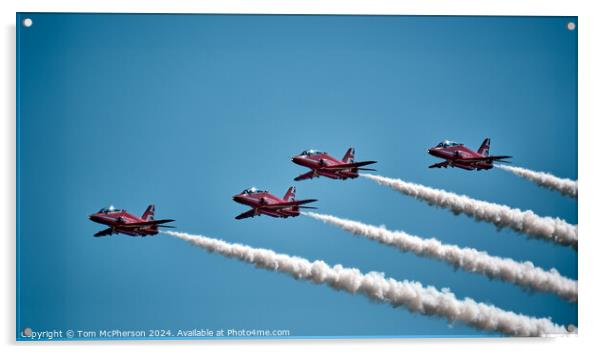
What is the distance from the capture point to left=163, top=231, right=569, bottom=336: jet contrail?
16562 millimetres

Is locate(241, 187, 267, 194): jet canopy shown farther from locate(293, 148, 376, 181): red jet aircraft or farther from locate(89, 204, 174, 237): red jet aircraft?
locate(89, 204, 174, 237): red jet aircraft

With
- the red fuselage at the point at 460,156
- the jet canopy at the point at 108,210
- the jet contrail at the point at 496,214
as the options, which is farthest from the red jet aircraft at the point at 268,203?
the red fuselage at the point at 460,156

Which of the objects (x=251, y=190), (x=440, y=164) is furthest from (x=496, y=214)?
(x=251, y=190)

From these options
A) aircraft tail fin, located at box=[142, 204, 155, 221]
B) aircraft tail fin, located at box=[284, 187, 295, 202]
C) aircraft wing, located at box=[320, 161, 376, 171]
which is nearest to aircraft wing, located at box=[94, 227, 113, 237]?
aircraft tail fin, located at box=[142, 204, 155, 221]

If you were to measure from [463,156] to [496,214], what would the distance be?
1213mm

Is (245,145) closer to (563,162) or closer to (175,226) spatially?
(175,226)

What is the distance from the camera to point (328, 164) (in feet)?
55.0

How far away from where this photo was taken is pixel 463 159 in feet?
55.0

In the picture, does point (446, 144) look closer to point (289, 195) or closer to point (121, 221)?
point (289, 195)

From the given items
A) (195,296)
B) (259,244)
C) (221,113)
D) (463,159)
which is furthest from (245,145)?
(463,159)

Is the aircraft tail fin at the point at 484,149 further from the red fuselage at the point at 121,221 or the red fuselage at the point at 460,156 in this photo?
the red fuselage at the point at 121,221

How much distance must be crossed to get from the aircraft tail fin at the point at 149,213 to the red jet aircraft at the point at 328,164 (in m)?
2.64

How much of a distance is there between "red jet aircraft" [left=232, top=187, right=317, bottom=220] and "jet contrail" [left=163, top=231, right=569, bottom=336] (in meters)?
0.66

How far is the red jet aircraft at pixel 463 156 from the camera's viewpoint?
1677 centimetres
